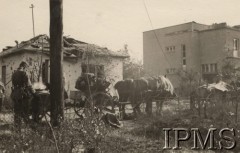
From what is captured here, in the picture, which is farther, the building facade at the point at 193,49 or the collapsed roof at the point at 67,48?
the building facade at the point at 193,49

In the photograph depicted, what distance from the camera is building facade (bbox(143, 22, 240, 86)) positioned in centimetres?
4122

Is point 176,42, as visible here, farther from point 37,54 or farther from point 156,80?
point 156,80

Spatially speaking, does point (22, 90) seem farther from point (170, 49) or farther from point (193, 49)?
point (170, 49)

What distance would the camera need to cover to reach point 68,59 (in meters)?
24.8

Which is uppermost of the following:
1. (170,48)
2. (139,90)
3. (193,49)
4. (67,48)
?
(170,48)

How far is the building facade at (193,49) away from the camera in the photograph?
4122cm

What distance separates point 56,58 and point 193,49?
36110 mm

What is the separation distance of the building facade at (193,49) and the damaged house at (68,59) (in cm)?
1518

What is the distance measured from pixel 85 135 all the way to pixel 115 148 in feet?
2.58

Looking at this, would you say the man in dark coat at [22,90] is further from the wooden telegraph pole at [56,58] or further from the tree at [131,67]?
the tree at [131,67]

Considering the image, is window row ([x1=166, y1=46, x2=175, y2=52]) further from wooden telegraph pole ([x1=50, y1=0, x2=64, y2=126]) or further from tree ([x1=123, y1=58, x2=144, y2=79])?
wooden telegraph pole ([x1=50, y1=0, x2=64, y2=126])

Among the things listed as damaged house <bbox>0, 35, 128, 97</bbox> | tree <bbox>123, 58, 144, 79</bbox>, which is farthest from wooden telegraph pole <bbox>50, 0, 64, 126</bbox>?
tree <bbox>123, 58, 144, 79</bbox>

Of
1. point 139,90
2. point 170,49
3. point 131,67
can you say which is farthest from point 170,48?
point 139,90

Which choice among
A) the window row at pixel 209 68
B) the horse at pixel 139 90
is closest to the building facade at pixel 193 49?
the window row at pixel 209 68
